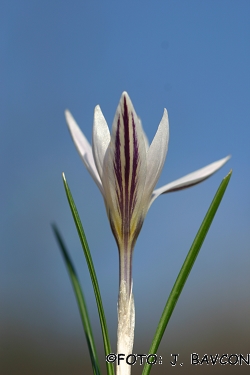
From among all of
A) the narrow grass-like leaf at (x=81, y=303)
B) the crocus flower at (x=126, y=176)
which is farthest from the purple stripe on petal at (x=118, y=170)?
the narrow grass-like leaf at (x=81, y=303)

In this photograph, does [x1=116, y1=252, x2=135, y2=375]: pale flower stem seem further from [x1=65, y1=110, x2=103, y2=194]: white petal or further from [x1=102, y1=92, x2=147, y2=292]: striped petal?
[x1=65, y1=110, x2=103, y2=194]: white petal

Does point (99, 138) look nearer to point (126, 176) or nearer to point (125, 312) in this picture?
point (126, 176)

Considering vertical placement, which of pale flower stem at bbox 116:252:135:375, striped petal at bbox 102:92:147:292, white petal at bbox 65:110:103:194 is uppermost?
white petal at bbox 65:110:103:194

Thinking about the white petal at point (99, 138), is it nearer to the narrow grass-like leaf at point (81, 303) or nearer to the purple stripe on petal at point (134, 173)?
the purple stripe on petal at point (134, 173)

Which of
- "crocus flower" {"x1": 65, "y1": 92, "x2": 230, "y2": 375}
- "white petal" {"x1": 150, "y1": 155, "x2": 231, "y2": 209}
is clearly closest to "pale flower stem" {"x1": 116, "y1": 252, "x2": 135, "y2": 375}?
"crocus flower" {"x1": 65, "y1": 92, "x2": 230, "y2": 375}

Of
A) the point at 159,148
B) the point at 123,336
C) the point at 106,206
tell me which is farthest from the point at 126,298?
the point at 159,148

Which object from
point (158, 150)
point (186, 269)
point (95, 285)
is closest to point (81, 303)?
point (95, 285)

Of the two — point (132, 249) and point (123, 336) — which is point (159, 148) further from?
point (123, 336)
